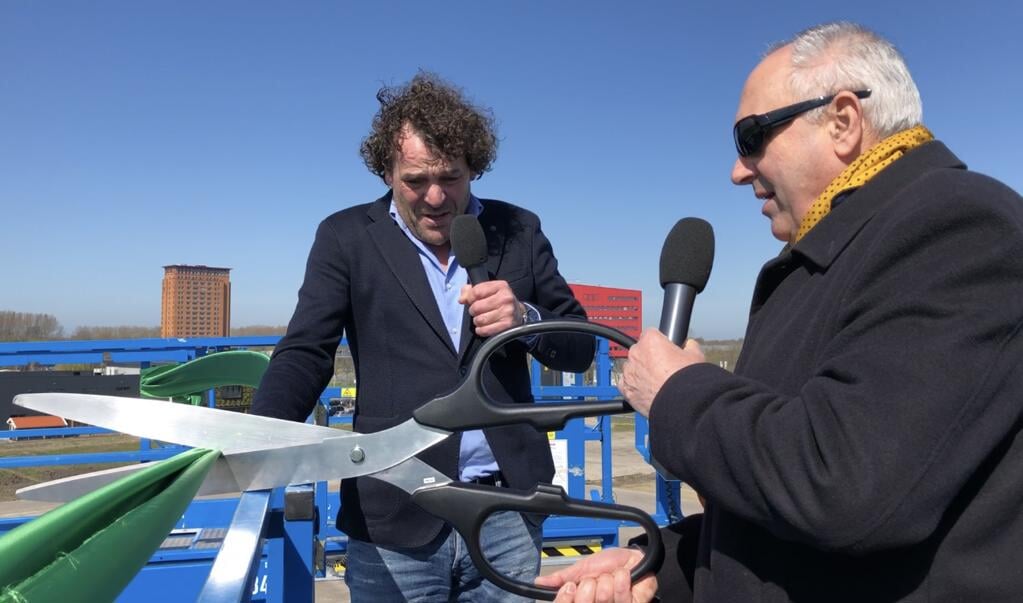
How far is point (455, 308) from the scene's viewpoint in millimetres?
2293

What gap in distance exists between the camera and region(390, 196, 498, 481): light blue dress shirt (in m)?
2.17

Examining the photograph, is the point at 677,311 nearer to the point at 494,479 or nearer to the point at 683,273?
the point at 683,273

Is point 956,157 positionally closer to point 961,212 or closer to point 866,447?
point 961,212

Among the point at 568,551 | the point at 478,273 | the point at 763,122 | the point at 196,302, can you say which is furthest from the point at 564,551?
the point at 196,302

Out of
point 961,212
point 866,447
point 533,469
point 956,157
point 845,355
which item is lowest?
point 533,469

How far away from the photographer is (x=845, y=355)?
3.33ft

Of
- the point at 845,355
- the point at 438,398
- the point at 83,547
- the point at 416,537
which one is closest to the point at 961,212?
the point at 845,355

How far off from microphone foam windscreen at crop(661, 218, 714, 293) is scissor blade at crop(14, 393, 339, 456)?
0.75m

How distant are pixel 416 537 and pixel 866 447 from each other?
1.41 meters

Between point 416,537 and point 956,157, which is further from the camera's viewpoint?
point 416,537

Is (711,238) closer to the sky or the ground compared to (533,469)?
closer to the sky

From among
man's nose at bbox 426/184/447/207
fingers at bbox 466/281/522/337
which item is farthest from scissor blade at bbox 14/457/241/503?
man's nose at bbox 426/184/447/207

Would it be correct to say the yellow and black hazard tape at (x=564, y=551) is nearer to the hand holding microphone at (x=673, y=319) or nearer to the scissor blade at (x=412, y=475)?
the scissor blade at (x=412, y=475)

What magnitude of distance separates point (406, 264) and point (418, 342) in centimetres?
23
